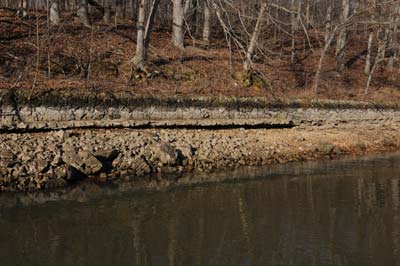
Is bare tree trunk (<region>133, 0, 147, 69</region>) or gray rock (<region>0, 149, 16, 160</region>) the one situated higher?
bare tree trunk (<region>133, 0, 147, 69</region>)

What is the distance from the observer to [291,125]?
61.7ft

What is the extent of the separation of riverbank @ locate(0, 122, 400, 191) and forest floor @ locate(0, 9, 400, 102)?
2.26 metres

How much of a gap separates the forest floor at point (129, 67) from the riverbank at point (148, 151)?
226cm

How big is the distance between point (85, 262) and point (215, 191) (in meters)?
5.01

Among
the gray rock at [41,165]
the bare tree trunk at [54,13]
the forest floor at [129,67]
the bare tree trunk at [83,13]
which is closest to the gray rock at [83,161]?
the gray rock at [41,165]

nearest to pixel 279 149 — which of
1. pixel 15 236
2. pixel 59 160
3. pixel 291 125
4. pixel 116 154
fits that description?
pixel 291 125

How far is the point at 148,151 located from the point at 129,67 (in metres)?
6.46

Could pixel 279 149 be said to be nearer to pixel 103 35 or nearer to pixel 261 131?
pixel 261 131

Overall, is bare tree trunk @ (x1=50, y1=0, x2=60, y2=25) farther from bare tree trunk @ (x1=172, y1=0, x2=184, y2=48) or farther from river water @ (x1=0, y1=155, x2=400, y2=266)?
river water @ (x1=0, y1=155, x2=400, y2=266)

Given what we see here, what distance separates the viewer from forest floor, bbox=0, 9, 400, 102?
17.1m

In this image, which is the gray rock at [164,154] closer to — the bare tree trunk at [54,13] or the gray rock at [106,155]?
the gray rock at [106,155]

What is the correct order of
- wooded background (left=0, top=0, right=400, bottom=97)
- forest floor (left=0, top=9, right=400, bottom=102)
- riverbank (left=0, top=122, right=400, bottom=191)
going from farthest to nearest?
wooded background (left=0, top=0, right=400, bottom=97) < forest floor (left=0, top=9, right=400, bottom=102) < riverbank (left=0, top=122, right=400, bottom=191)

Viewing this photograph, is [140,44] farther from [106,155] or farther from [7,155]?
[7,155]

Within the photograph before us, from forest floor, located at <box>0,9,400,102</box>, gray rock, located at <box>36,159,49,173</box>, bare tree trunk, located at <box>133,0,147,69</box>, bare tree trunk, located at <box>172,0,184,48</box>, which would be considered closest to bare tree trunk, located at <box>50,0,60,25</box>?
forest floor, located at <box>0,9,400,102</box>
